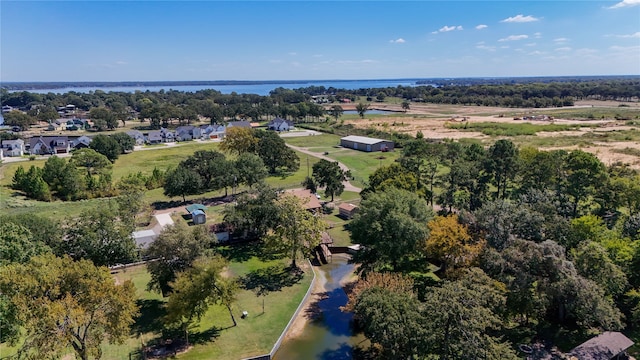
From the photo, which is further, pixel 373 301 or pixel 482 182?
pixel 482 182

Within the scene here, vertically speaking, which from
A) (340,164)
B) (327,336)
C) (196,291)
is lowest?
(327,336)

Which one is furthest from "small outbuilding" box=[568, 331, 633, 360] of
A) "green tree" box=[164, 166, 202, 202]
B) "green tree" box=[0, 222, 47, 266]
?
"green tree" box=[164, 166, 202, 202]

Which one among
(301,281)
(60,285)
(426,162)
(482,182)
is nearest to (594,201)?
(482,182)

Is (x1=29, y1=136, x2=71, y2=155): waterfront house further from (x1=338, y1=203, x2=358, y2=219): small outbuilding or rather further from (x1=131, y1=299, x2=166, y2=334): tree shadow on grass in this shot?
(x1=131, y1=299, x2=166, y2=334): tree shadow on grass

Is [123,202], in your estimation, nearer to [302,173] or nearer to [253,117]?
[302,173]

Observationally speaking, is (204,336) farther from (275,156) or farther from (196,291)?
(275,156)

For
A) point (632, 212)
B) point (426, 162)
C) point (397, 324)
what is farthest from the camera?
point (426, 162)

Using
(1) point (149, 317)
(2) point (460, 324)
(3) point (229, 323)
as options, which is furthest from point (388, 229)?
(1) point (149, 317)
